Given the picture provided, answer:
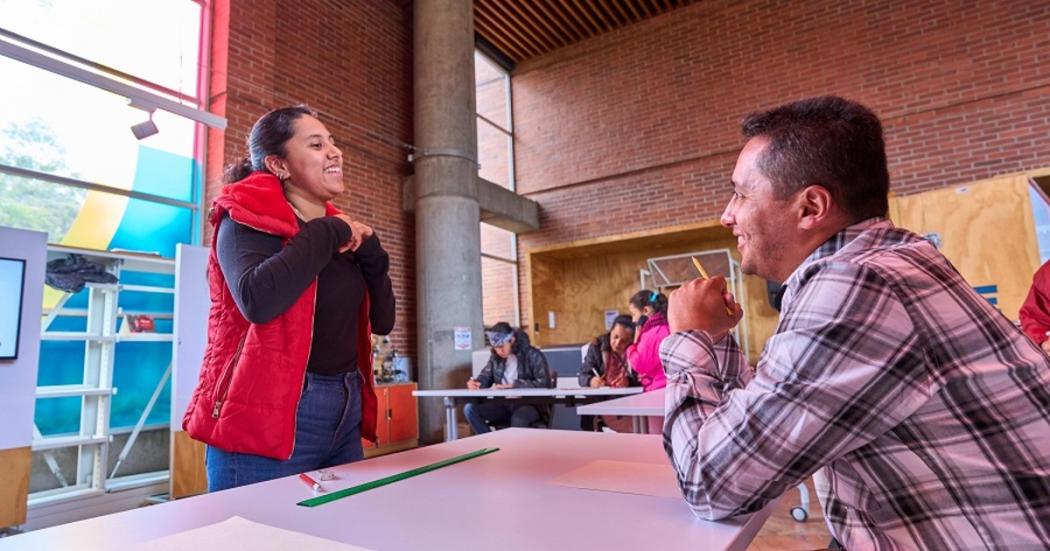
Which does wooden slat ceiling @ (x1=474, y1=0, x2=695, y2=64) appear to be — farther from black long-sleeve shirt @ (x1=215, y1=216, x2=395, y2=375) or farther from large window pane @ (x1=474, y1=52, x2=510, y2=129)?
black long-sleeve shirt @ (x1=215, y1=216, x2=395, y2=375)

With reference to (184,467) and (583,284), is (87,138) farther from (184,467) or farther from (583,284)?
(583,284)

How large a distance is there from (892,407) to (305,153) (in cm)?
125

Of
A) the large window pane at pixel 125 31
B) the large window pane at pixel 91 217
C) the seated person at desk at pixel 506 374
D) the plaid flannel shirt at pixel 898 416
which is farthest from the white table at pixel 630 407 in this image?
the large window pane at pixel 125 31

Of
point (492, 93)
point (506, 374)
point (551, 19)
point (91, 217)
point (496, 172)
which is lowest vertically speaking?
point (506, 374)

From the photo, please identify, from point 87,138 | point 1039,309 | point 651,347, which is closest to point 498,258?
point 651,347

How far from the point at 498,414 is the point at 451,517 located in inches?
179

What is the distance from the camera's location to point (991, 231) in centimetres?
537

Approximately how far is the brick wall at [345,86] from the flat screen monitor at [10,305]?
6.29 ft

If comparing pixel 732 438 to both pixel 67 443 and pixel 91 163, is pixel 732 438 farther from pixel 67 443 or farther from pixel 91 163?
pixel 91 163

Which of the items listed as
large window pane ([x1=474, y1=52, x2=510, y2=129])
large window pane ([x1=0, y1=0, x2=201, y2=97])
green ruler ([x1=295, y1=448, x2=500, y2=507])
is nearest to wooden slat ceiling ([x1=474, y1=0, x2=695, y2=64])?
large window pane ([x1=474, y1=52, x2=510, y2=129])

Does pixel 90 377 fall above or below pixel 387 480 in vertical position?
above

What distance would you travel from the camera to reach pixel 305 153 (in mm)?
1353

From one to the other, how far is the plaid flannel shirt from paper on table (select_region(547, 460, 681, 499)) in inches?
7.2

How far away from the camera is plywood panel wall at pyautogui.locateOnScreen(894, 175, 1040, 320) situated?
522cm
